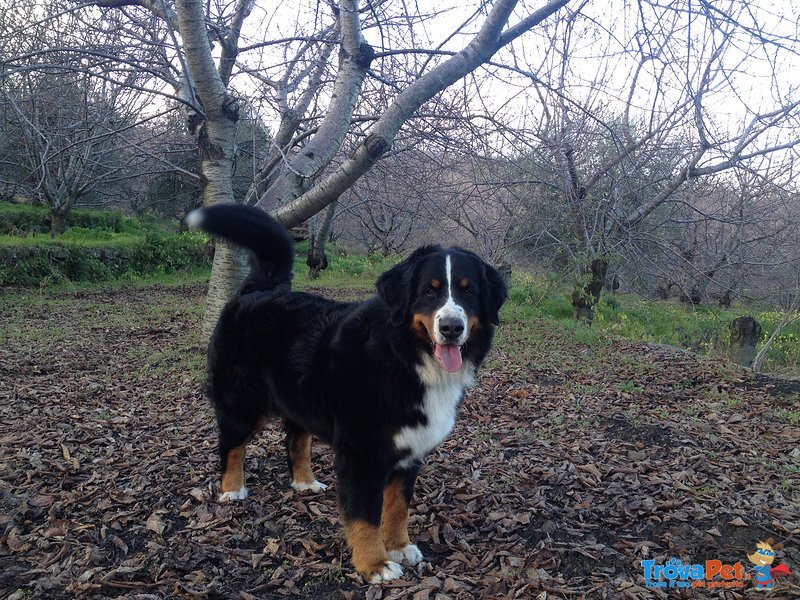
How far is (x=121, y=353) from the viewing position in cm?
755

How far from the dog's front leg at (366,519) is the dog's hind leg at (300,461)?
3.14 feet

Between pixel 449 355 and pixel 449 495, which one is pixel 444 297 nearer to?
pixel 449 355

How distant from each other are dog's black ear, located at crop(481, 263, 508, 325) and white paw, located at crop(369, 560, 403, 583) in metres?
1.36

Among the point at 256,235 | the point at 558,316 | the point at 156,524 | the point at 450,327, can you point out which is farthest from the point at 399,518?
the point at 558,316

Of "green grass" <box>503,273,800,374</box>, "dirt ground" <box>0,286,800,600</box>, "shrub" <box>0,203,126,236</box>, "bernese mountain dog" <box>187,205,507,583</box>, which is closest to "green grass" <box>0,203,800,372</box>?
"green grass" <box>503,273,800,374</box>

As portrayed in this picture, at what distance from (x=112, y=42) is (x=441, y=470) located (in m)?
6.02

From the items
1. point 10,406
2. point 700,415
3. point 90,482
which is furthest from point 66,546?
point 700,415

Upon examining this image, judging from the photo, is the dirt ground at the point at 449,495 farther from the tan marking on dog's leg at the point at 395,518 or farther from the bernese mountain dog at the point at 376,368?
the bernese mountain dog at the point at 376,368

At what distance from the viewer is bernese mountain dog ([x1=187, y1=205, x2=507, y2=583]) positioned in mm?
2922

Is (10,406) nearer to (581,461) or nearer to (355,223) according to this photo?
(581,461)

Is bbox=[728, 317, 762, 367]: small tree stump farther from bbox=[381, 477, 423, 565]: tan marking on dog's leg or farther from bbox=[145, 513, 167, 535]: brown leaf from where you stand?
bbox=[145, 513, 167, 535]: brown leaf

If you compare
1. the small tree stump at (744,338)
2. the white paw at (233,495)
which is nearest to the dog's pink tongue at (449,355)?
the white paw at (233,495)

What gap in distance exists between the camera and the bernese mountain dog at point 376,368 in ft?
9.59

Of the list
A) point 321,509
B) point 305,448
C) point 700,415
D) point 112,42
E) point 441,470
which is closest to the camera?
point 321,509
